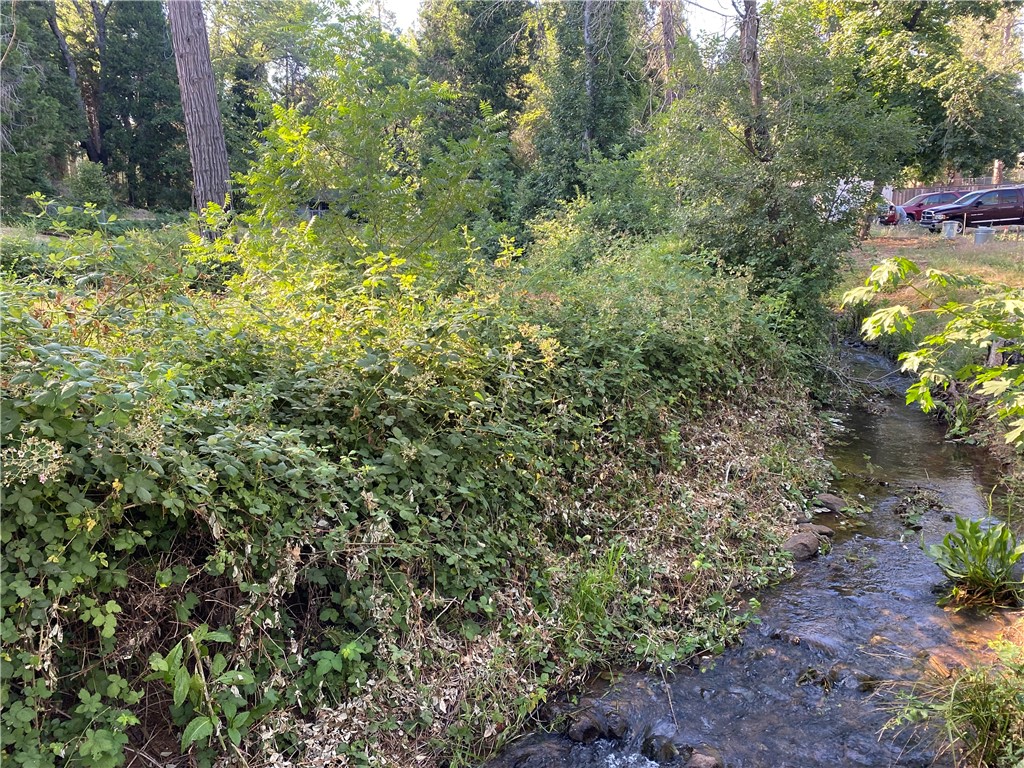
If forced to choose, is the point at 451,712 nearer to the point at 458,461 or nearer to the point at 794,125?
the point at 458,461

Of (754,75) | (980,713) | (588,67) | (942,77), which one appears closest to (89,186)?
(588,67)

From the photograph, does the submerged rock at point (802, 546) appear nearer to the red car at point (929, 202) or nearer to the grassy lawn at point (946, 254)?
the grassy lawn at point (946, 254)

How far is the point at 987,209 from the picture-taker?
82.7ft

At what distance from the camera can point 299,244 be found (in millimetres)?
5379

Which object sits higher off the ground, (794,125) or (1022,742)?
(794,125)

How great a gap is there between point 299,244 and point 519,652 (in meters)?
3.57

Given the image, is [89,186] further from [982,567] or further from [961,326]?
[982,567]

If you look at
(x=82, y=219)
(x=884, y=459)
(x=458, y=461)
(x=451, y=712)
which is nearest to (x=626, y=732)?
(x=451, y=712)

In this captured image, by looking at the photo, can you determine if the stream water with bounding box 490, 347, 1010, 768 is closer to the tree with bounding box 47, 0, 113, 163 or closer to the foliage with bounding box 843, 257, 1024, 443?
the foliage with bounding box 843, 257, 1024, 443

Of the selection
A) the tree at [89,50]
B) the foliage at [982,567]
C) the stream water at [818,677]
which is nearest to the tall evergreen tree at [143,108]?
the tree at [89,50]

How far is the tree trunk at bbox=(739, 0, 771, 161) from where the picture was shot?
1057 cm

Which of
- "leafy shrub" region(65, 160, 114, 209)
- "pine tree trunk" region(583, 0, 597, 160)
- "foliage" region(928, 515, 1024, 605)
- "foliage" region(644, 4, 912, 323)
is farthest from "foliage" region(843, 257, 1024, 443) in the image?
"leafy shrub" region(65, 160, 114, 209)

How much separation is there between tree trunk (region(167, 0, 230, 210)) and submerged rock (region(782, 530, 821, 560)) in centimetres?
717

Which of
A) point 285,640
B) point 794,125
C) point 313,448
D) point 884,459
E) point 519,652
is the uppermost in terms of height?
point 794,125
